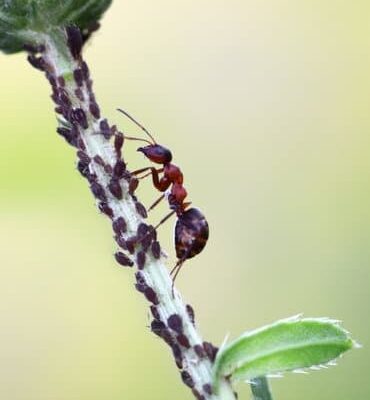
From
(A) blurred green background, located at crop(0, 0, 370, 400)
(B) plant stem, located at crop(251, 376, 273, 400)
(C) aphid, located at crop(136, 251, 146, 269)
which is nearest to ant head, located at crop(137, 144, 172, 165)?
(C) aphid, located at crop(136, 251, 146, 269)

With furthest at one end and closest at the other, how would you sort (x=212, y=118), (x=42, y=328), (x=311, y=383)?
1. (x=212, y=118)
2. (x=42, y=328)
3. (x=311, y=383)

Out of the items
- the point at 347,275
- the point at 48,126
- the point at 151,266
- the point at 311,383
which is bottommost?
the point at 151,266

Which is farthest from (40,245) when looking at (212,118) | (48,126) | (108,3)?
(108,3)

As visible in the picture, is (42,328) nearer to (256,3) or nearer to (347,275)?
(347,275)

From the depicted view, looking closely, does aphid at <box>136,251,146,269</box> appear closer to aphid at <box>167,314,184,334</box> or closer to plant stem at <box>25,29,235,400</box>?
plant stem at <box>25,29,235,400</box>

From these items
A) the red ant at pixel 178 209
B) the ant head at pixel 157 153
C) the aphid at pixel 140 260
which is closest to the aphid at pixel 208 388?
the aphid at pixel 140 260

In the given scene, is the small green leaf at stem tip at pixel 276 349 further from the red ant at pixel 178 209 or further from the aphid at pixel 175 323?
the red ant at pixel 178 209
